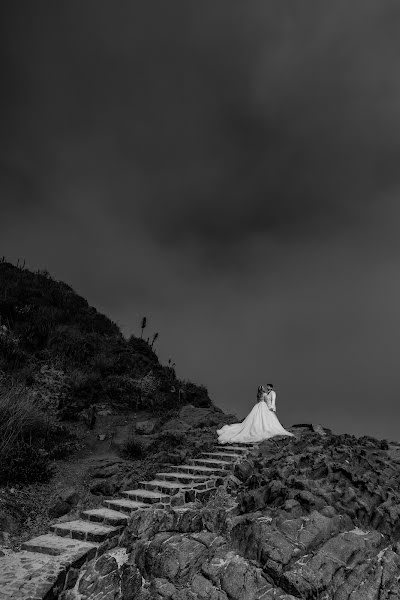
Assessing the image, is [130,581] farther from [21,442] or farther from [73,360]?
[73,360]

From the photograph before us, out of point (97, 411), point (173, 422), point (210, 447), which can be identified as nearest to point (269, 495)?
point (210, 447)

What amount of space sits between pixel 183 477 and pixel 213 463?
141 centimetres

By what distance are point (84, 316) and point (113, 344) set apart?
4.55 meters

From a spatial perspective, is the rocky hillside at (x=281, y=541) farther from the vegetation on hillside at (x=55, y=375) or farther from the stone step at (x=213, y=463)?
the vegetation on hillside at (x=55, y=375)

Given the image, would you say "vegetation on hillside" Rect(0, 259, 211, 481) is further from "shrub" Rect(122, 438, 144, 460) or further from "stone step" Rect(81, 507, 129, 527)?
"stone step" Rect(81, 507, 129, 527)

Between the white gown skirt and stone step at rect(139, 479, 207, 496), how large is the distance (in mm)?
3625

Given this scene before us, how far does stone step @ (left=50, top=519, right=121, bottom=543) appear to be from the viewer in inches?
314

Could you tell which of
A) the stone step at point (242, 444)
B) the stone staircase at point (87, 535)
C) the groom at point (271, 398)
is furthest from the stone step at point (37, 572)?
the groom at point (271, 398)

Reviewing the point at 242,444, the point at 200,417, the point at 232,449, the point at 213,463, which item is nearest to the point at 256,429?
the point at 242,444

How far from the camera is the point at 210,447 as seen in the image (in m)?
13.7

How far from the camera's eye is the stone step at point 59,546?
746cm

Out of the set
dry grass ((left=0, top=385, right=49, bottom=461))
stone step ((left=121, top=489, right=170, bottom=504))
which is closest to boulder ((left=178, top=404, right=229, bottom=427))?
dry grass ((left=0, top=385, right=49, bottom=461))

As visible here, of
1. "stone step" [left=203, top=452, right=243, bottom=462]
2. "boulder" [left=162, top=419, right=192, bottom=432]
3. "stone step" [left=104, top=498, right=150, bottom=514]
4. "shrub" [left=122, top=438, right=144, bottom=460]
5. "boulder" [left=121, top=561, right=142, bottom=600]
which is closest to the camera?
"boulder" [left=121, top=561, right=142, bottom=600]

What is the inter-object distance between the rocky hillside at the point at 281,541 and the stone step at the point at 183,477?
0.95 meters
